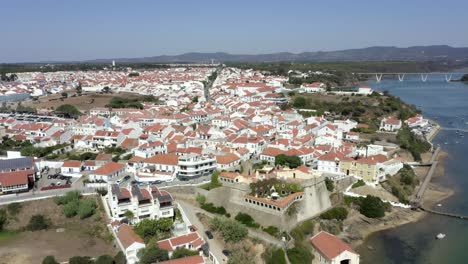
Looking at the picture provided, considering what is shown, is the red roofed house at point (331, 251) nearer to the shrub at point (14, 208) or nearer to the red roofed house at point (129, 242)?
the red roofed house at point (129, 242)

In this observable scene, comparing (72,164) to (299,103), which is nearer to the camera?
(72,164)

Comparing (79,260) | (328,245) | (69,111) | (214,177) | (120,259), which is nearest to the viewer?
(79,260)

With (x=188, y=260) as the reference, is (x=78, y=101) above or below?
above

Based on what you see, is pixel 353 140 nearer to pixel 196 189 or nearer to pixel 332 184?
pixel 332 184

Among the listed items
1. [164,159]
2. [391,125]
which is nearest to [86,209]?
[164,159]

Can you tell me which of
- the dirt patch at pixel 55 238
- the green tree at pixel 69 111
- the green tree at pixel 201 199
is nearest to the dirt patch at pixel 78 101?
the green tree at pixel 69 111

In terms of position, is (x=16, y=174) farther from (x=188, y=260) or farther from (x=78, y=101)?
(x=78, y=101)
